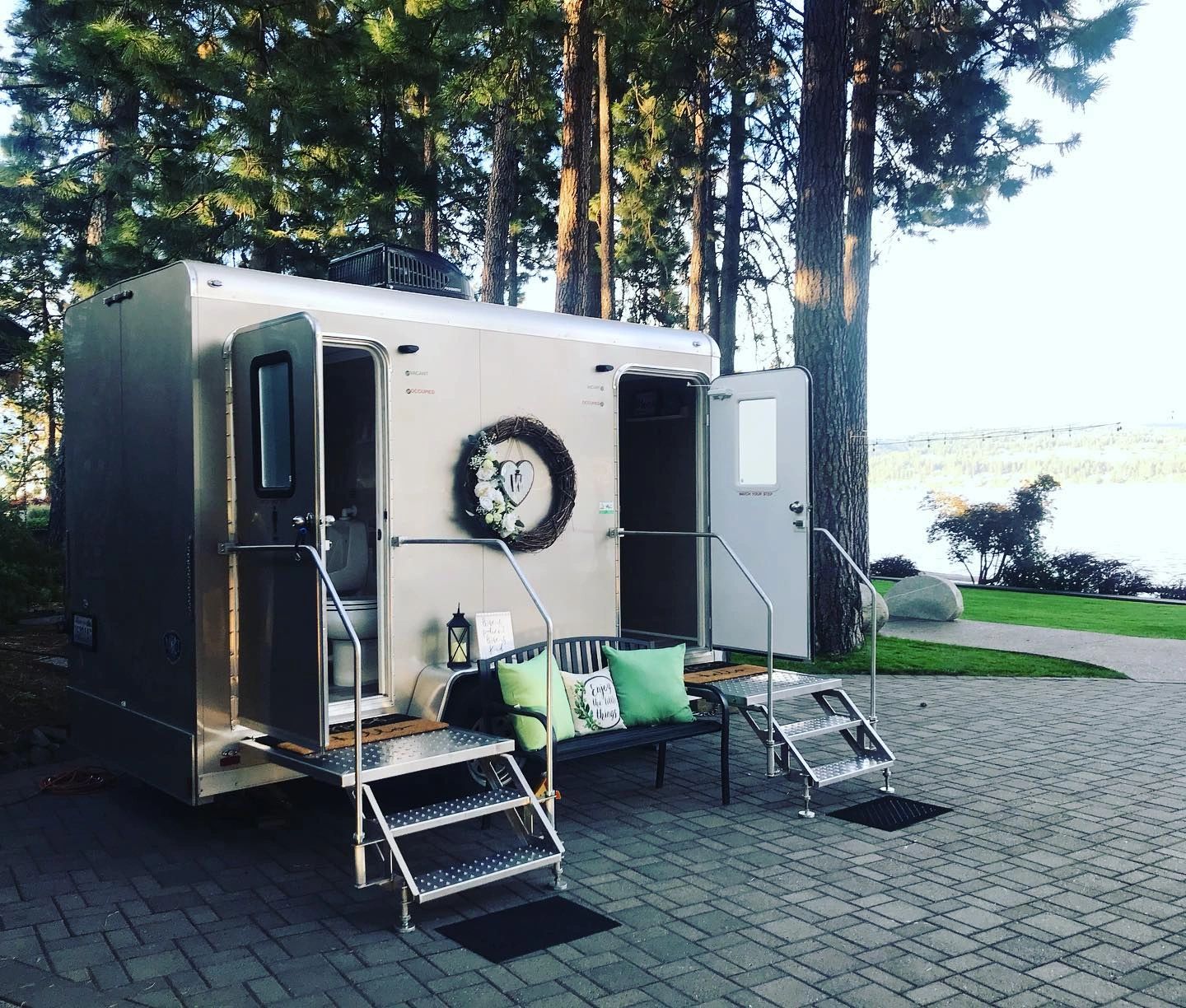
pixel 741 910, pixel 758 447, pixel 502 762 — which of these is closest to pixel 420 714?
pixel 502 762

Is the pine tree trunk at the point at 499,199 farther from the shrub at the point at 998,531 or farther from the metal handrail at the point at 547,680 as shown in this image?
the shrub at the point at 998,531

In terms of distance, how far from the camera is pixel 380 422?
16.8 ft

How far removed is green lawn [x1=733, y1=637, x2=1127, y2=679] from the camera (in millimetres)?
9031

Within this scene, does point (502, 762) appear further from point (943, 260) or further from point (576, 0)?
point (943, 260)

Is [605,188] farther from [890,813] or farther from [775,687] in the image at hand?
[890,813]

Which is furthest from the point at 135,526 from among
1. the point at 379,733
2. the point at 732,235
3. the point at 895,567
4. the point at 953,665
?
the point at 895,567

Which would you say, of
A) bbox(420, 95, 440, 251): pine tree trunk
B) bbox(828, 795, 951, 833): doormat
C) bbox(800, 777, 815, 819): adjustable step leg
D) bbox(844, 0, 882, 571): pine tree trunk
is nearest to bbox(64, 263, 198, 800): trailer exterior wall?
bbox(800, 777, 815, 819): adjustable step leg

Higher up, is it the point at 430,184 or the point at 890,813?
the point at 430,184

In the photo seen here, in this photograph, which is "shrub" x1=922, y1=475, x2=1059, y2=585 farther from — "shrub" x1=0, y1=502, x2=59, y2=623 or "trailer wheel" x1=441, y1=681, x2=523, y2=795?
"trailer wheel" x1=441, y1=681, x2=523, y2=795

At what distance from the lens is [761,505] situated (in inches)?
258

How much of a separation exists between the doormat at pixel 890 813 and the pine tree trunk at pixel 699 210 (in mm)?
10146

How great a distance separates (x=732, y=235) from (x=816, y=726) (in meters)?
11.8

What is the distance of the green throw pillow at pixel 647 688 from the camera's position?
5391mm

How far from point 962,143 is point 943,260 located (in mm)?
3440
